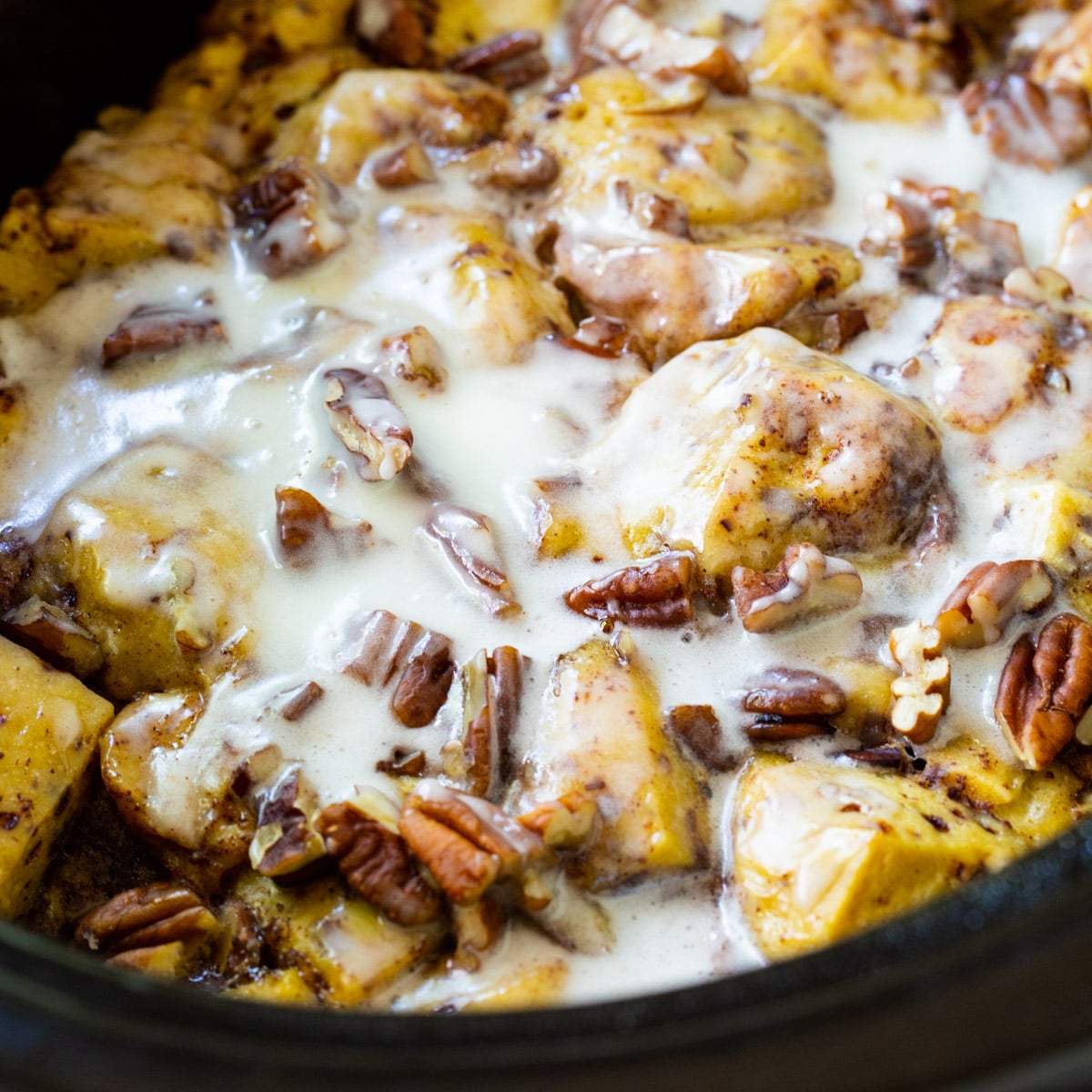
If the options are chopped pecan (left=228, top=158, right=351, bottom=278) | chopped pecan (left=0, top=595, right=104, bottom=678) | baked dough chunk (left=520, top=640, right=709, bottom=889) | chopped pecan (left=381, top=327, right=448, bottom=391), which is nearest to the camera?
baked dough chunk (left=520, top=640, right=709, bottom=889)

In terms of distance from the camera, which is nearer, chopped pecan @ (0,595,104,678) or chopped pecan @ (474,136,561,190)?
chopped pecan @ (0,595,104,678)

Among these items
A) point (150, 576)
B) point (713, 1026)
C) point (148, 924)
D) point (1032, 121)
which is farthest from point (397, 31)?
point (713, 1026)

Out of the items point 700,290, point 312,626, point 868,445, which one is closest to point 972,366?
point 868,445

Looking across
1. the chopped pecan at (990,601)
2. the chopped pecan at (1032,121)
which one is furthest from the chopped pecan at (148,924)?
the chopped pecan at (1032,121)

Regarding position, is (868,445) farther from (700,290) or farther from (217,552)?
(217,552)

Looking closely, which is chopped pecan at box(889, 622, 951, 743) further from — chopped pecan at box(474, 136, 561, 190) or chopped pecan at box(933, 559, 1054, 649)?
chopped pecan at box(474, 136, 561, 190)

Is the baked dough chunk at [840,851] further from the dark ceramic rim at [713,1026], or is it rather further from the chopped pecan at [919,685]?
the dark ceramic rim at [713,1026]

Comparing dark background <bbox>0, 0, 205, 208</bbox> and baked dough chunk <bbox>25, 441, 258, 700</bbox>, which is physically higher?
dark background <bbox>0, 0, 205, 208</bbox>

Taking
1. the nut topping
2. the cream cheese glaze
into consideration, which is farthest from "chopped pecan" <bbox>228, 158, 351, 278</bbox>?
the nut topping
